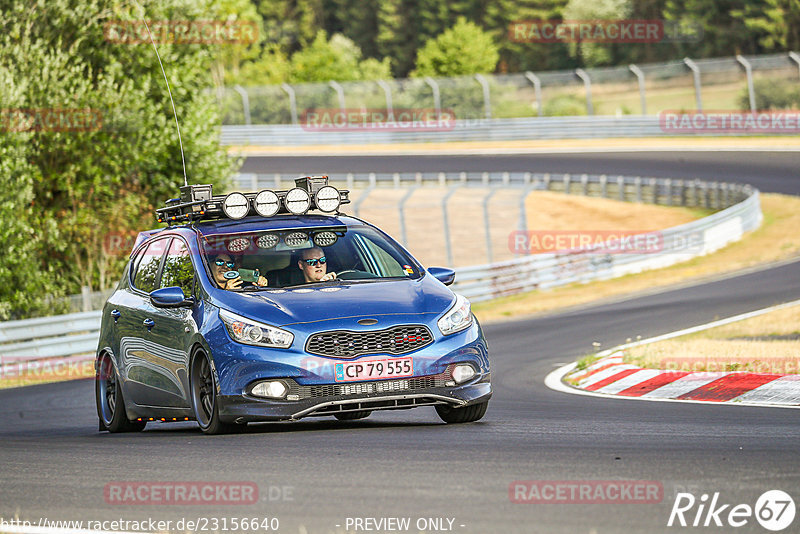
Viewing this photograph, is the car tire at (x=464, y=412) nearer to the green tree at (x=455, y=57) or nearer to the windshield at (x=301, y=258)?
the windshield at (x=301, y=258)

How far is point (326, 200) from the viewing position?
10.7 metres

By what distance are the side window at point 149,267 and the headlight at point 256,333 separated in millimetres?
1854

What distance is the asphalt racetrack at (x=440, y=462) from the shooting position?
5918mm

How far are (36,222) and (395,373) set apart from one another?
19.5 meters

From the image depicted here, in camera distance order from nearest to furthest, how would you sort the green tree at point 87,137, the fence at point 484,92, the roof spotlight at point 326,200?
1. the roof spotlight at point 326,200
2. the green tree at point 87,137
3. the fence at point 484,92

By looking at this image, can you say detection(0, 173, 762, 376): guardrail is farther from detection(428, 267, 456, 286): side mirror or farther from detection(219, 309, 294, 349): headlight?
detection(219, 309, 294, 349): headlight

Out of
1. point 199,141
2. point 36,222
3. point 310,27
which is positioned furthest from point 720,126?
point 310,27

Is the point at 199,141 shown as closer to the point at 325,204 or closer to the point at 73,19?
the point at 73,19

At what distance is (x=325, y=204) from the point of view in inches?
420

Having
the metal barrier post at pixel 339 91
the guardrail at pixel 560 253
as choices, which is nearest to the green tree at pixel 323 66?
the metal barrier post at pixel 339 91

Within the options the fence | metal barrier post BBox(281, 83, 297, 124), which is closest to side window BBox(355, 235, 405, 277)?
the fence

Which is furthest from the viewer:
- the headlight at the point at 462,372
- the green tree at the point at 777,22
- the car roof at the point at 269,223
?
the green tree at the point at 777,22

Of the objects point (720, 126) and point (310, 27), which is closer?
point (720, 126)

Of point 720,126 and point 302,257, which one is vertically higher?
point 302,257
